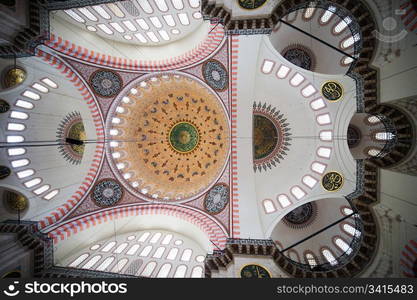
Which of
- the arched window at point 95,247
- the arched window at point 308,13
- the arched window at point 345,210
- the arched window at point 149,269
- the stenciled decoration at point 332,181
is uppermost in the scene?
the arched window at point 308,13

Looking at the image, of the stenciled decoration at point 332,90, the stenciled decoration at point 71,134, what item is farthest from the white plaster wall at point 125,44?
the stenciled decoration at point 332,90

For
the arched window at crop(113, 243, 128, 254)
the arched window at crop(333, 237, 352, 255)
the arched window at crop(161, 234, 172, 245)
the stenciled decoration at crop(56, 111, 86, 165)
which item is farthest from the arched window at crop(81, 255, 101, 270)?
the arched window at crop(333, 237, 352, 255)

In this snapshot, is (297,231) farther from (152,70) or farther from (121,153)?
(152,70)

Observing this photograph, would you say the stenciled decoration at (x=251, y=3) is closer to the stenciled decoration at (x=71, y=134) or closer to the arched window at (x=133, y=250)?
the stenciled decoration at (x=71, y=134)

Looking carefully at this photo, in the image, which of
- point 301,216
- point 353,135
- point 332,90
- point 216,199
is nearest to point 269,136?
point 332,90

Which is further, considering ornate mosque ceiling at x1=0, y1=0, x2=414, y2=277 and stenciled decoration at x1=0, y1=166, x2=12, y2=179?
stenciled decoration at x1=0, y1=166, x2=12, y2=179

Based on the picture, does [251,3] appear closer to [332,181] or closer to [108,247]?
[332,181]

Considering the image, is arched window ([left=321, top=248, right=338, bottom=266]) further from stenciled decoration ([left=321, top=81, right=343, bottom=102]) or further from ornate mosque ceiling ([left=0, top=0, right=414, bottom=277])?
stenciled decoration ([left=321, top=81, right=343, bottom=102])
